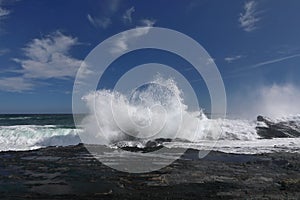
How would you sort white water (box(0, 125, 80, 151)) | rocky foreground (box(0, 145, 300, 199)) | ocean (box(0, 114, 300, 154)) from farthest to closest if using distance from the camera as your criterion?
1. white water (box(0, 125, 80, 151))
2. ocean (box(0, 114, 300, 154))
3. rocky foreground (box(0, 145, 300, 199))

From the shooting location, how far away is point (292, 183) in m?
11.6

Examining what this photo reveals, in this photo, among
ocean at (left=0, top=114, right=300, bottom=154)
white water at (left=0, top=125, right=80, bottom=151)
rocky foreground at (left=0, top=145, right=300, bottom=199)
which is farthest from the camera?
white water at (left=0, top=125, right=80, bottom=151)

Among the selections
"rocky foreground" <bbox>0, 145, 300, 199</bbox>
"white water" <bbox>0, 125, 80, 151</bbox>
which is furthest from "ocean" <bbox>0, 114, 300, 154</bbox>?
"rocky foreground" <bbox>0, 145, 300, 199</bbox>

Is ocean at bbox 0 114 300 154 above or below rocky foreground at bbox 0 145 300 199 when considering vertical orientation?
above

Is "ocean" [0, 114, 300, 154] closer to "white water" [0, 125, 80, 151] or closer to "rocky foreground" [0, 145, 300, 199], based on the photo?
"white water" [0, 125, 80, 151]

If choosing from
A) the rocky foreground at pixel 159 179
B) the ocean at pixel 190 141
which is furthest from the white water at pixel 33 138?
the rocky foreground at pixel 159 179

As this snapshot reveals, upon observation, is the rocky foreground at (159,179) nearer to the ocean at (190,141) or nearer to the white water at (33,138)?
the ocean at (190,141)

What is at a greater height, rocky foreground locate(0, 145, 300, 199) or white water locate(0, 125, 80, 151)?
white water locate(0, 125, 80, 151)

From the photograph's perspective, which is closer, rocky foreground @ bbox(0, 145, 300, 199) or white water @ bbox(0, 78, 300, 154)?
rocky foreground @ bbox(0, 145, 300, 199)

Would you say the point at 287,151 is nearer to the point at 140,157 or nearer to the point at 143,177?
the point at 140,157

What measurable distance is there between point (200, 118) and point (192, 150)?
11679mm

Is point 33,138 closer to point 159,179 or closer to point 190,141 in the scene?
point 190,141

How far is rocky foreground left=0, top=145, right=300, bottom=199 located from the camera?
34.0ft

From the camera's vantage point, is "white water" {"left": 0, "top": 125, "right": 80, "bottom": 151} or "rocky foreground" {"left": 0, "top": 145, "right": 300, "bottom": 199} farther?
"white water" {"left": 0, "top": 125, "right": 80, "bottom": 151}
